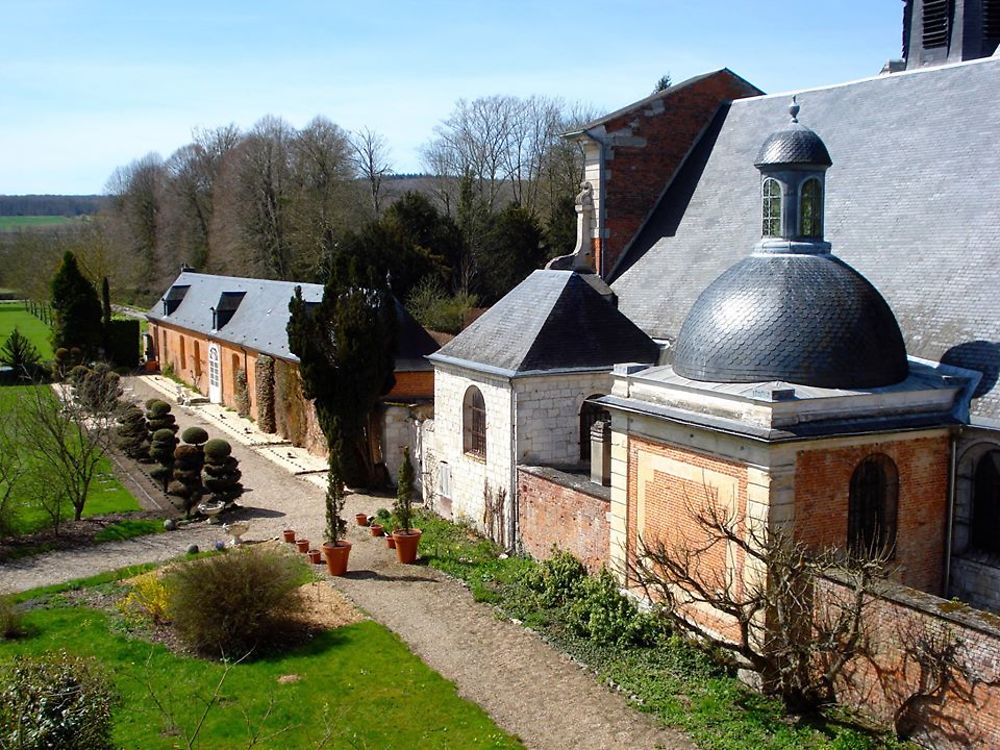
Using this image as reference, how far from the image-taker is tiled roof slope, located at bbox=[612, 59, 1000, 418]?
1323cm

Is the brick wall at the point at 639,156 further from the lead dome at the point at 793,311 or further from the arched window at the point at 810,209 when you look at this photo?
the arched window at the point at 810,209

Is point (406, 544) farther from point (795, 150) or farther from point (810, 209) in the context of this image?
point (795, 150)

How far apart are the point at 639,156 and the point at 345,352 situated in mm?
7611

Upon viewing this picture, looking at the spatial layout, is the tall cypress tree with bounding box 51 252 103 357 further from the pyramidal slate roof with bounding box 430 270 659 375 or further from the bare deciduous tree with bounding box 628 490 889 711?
the bare deciduous tree with bounding box 628 490 889 711

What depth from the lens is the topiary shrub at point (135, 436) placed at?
2467 cm

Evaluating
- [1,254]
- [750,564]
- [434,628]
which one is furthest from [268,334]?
[1,254]

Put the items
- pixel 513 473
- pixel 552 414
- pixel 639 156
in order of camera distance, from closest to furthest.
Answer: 1. pixel 513 473
2. pixel 552 414
3. pixel 639 156

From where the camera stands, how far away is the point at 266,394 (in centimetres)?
2841

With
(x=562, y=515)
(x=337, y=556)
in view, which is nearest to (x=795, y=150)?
(x=562, y=515)

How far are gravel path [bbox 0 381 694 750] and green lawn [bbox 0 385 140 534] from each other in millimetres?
1821

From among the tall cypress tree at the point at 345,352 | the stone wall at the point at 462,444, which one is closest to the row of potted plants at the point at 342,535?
the stone wall at the point at 462,444

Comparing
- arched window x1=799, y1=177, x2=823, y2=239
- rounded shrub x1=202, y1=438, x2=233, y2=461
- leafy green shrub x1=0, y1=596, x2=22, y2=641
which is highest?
arched window x1=799, y1=177, x2=823, y2=239

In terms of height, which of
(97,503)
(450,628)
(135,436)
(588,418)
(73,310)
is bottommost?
(97,503)

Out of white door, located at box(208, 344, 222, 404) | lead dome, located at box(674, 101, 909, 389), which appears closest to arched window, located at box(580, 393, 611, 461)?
lead dome, located at box(674, 101, 909, 389)
